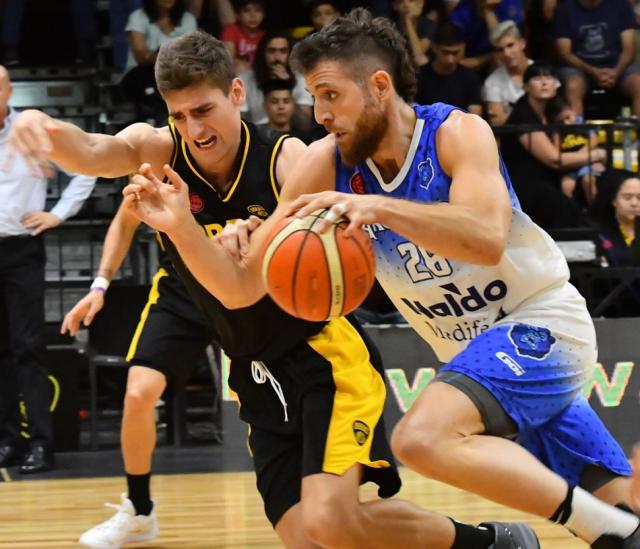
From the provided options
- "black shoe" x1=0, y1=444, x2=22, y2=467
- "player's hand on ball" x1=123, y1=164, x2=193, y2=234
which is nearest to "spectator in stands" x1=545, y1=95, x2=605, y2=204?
"black shoe" x1=0, y1=444, x2=22, y2=467

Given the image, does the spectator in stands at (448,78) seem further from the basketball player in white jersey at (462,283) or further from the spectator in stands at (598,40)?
the basketball player in white jersey at (462,283)

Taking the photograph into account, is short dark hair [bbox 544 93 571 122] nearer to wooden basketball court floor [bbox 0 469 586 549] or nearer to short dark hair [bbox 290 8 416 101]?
→ wooden basketball court floor [bbox 0 469 586 549]

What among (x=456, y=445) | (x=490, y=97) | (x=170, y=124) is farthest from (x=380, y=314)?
(x=456, y=445)

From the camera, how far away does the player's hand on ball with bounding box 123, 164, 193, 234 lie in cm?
346

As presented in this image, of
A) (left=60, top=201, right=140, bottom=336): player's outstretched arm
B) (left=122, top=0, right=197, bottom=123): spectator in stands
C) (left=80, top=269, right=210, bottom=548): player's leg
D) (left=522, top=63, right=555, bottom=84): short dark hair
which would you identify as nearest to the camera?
(left=60, top=201, right=140, bottom=336): player's outstretched arm

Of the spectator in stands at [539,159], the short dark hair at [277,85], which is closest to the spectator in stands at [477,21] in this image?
the spectator in stands at [539,159]

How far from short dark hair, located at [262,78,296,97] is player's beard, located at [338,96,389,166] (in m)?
4.61

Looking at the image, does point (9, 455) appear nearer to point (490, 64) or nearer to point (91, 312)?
point (91, 312)

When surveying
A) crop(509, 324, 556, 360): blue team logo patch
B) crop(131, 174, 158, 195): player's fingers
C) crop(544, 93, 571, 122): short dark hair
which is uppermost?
crop(544, 93, 571, 122): short dark hair

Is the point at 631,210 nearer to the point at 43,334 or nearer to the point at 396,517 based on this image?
the point at 43,334

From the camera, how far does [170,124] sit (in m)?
4.08

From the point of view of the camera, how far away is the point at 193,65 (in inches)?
152

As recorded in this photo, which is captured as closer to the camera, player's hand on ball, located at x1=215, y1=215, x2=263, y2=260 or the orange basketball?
the orange basketball

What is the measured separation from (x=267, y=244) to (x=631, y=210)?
482cm
